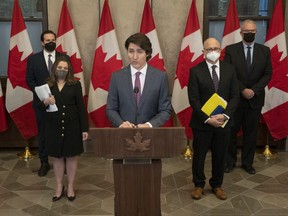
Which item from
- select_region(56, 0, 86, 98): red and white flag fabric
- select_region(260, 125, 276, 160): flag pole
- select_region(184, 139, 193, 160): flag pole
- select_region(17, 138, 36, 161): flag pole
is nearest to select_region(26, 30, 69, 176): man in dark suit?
select_region(56, 0, 86, 98): red and white flag fabric

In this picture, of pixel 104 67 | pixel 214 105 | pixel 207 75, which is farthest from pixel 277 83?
pixel 104 67

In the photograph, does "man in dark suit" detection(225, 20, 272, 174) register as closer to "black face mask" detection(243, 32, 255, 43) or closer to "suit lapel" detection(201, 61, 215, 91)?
"black face mask" detection(243, 32, 255, 43)

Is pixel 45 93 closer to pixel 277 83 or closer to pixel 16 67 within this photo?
pixel 16 67

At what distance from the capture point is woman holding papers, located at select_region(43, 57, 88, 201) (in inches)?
143

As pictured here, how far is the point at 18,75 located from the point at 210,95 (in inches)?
102

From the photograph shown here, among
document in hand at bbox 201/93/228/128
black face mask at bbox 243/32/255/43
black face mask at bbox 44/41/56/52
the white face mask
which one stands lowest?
document in hand at bbox 201/93/228/128

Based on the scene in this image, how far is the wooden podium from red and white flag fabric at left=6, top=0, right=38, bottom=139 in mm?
2974

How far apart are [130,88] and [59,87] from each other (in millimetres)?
1152

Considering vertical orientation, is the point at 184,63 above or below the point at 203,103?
above

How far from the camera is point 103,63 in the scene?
5012 mm

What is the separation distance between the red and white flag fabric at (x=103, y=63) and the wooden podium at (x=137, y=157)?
268 cm

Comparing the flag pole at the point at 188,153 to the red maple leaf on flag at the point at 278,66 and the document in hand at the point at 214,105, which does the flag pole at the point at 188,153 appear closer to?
the red maple leaf on flag at the point at 278,66

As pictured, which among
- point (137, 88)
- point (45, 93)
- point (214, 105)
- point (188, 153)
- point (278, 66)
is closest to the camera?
point (137, 88)

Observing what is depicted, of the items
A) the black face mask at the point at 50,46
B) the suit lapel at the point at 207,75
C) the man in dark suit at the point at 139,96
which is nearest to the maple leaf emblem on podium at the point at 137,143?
the man in dark suit at the point at 139,96
